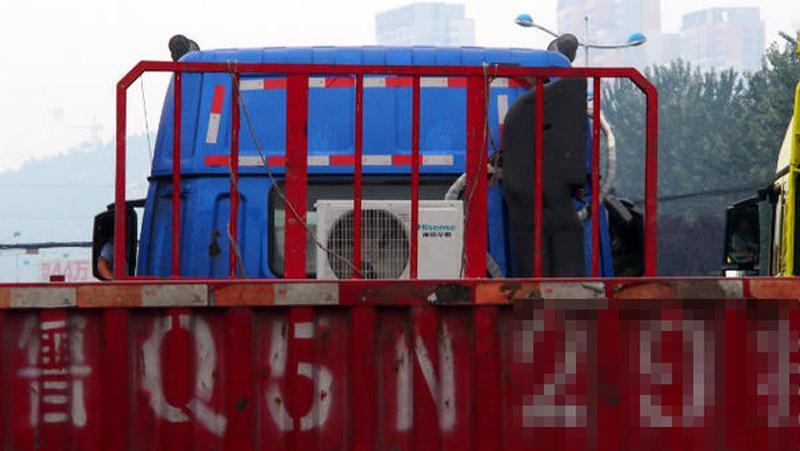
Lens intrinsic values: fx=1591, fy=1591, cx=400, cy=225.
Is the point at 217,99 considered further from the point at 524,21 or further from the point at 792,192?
the point at 524,21

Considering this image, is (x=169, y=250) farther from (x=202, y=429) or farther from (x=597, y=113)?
(x=202, y=429)

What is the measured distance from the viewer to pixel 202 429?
561 cm

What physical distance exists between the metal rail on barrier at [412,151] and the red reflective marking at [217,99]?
1.74 m

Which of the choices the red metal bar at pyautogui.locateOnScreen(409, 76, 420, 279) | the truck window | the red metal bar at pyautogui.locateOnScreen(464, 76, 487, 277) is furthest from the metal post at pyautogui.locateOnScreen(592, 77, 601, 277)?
the truck window

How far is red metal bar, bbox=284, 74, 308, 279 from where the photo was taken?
6590 mm

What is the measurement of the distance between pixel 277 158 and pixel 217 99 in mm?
574

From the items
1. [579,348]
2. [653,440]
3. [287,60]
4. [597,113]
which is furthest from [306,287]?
[287,60]

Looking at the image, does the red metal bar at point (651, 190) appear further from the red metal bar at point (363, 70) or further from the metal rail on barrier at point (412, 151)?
the red metal bar at point (363, 70)

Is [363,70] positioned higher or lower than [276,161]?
higher

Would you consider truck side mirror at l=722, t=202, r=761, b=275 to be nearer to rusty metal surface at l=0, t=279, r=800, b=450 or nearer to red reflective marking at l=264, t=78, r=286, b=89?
red reflective marking at l=264, t=78, r=286, b=89

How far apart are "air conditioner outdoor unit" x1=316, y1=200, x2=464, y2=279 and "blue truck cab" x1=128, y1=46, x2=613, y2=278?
66 centimetres

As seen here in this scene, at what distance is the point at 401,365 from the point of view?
223 inches

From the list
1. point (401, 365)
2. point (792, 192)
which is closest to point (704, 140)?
point (792, 192)

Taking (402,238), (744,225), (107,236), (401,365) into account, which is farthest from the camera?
(744,225)
